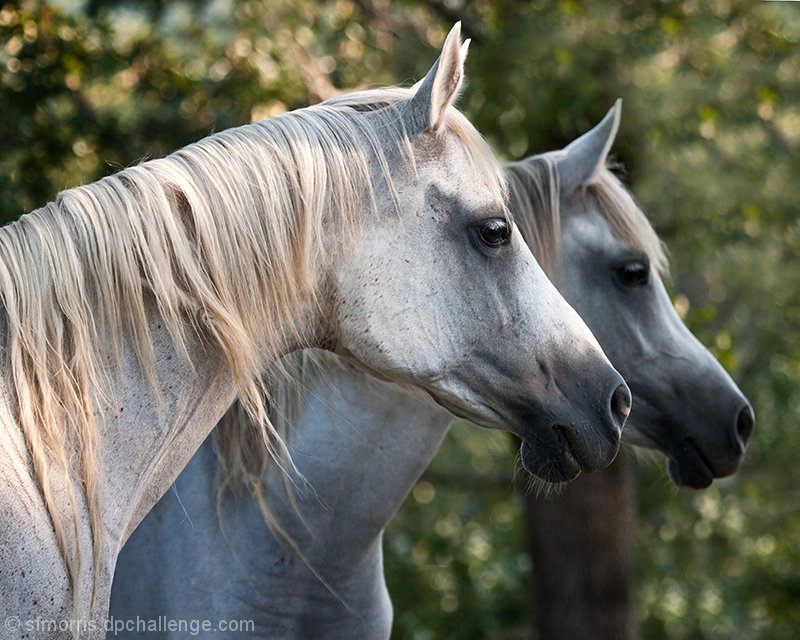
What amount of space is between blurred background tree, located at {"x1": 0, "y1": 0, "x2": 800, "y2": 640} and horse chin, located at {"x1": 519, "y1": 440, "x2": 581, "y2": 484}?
132 cm

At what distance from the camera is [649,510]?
823 centimetres

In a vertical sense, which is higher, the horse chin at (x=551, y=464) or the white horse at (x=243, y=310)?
the white horse at (x=243, y=310)

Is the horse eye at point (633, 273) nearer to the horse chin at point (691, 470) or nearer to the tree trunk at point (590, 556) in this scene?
the horse chin at point (691, 470)

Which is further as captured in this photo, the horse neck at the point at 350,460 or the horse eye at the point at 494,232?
the horse neck at the point at 350,460

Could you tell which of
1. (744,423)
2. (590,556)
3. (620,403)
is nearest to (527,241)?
(620,403)

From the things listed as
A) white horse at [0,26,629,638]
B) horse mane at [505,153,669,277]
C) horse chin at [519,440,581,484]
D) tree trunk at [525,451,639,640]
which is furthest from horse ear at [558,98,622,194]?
tree trunk at [525,451,639,640]

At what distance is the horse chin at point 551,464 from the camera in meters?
1.96

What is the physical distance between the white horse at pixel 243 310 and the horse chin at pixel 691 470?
95cm

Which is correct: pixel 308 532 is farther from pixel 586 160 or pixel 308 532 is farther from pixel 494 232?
pixel 586 160

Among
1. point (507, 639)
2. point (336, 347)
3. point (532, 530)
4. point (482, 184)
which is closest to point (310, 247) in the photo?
point (336, 347)

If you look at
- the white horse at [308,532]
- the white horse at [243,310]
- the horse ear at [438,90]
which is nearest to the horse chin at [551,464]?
the white horse at [243,310]

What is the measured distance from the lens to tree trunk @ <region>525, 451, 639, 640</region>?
587 centimetres

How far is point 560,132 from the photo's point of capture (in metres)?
5.24

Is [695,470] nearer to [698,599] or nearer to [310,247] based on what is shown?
[310,247]
